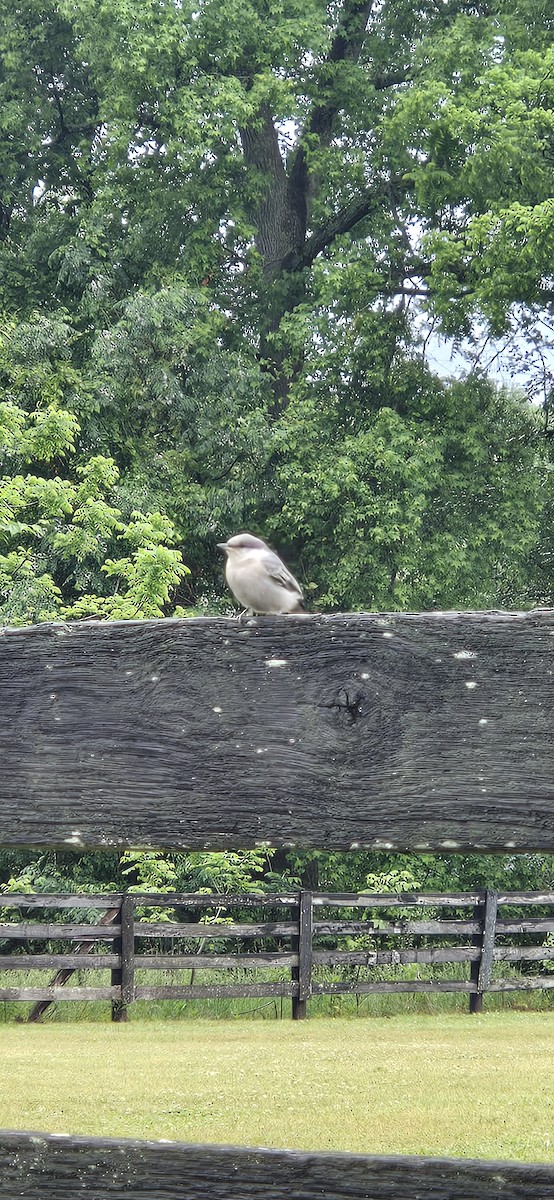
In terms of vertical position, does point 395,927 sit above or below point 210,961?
above

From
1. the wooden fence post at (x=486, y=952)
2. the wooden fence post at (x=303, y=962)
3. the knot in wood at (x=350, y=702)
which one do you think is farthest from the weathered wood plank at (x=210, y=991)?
the knot in wood at (x=350, y=702)

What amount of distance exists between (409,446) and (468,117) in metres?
5.50

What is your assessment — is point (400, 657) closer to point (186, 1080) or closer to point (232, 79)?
point (186, 1080)

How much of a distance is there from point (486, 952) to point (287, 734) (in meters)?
15.3

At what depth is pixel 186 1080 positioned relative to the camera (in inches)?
433

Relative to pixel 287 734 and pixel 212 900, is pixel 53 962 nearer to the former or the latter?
pixel 212 900

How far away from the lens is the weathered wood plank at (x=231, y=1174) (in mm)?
1922

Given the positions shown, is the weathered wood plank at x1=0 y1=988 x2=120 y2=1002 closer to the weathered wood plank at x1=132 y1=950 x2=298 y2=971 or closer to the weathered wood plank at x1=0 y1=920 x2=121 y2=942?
the weathered wood plank at x1=132 y1=950 x2=298 y2=971

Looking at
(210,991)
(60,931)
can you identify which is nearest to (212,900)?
(210,991)

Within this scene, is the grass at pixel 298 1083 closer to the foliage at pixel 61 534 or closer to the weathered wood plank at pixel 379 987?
the weathered wood plank at pixel 379 987

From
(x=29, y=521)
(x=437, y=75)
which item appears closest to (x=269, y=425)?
(x=29, y=521)

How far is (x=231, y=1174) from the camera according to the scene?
1.96 metres

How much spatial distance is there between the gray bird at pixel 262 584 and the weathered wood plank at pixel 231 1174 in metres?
1.53

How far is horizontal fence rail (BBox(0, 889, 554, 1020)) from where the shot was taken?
14031mm
